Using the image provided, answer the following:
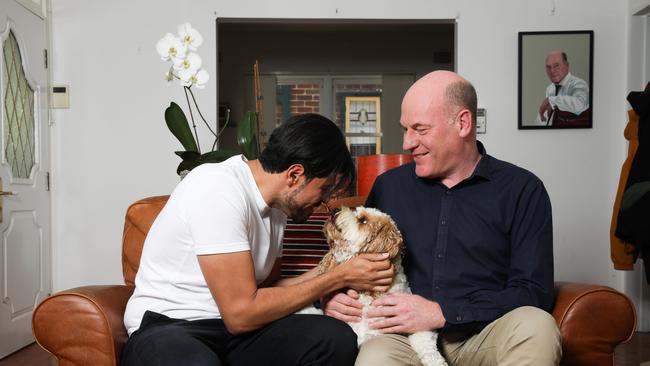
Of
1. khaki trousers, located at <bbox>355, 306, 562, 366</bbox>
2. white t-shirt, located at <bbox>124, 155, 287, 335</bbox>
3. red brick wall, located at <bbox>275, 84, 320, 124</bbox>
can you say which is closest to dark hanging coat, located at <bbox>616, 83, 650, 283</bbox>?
khaki trousers, located at <bbox>355, 306, 562, 366</bbox>

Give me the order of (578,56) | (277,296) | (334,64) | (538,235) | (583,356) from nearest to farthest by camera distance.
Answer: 1. (277,296)
2. (583,356)
3. (538,235)
4. (578,56)
5. (334,64)

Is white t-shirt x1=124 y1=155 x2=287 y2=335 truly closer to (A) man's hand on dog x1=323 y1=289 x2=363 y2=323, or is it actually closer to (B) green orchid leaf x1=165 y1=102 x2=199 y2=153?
(A) man's hand on dog x1=323 y1=289 x2=363 y2=323

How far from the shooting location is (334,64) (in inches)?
325

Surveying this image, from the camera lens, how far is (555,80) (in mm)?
4309

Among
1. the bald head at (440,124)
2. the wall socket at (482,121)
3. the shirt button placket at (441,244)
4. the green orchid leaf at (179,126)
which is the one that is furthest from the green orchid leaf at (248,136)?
the wall socket at (482,121)

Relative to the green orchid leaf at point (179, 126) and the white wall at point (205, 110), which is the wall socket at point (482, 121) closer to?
the white wall at point (205, 110)

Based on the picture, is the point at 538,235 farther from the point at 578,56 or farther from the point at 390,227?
the point at 578,56

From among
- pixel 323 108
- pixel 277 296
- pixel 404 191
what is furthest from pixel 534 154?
pixel 323 108

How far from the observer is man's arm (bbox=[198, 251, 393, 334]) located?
4.99 ft

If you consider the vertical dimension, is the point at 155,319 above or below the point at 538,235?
below

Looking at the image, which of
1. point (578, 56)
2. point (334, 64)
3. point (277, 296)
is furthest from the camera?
Result: point (334, 64)

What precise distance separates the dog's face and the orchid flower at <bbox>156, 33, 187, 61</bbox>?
131cm

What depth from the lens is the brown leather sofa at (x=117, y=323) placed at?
1.59m

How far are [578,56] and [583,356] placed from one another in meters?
3.13
